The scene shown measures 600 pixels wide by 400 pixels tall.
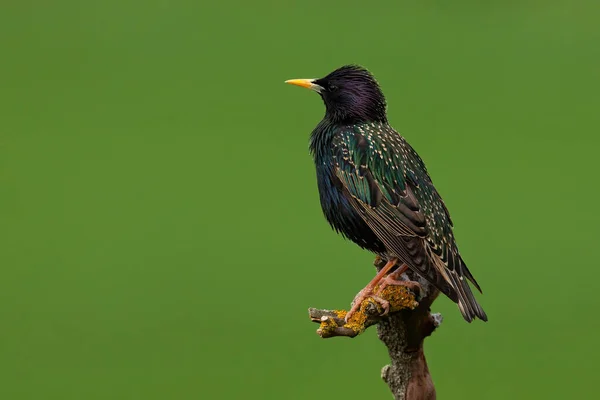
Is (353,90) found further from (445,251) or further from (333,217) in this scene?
(445,251)

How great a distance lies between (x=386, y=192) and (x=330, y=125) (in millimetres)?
604

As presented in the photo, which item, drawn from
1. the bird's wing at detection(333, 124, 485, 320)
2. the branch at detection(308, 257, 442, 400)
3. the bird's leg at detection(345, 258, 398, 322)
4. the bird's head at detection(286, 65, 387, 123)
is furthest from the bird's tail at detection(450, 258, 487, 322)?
the bird's head at detection(286, 65, 387, 123)

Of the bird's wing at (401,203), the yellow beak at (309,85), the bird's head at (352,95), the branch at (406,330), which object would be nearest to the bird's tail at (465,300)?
the bird's wing at (401,203)

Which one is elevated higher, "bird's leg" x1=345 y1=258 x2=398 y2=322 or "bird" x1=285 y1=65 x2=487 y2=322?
"bird" x1=285 y1=65 x2=487 y2=322

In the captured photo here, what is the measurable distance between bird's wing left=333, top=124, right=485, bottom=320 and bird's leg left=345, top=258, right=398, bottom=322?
224 millimetres

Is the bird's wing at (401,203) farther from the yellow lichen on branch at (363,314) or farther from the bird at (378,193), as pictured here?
the yellow lichen on branch at (363,314)

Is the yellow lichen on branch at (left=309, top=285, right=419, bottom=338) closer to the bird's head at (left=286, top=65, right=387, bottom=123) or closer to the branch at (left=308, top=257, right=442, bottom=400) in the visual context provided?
Answer: the branch at (left=308, top=257, right=442, bottom=400)

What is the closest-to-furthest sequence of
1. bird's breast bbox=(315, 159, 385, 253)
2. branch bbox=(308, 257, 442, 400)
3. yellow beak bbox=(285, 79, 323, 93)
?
branch bbox=(308, 257, 442, 400) < bird's breast bbox=(315, 159, 385, 253) < yellow beak bbox=(285, 79, 323, 93)

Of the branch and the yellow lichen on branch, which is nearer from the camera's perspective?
the yellow lichen on branch

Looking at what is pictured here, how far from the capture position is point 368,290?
3.82 m

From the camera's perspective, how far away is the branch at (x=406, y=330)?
3.72m

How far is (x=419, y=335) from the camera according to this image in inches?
150

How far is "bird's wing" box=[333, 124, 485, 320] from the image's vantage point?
3.71 metres

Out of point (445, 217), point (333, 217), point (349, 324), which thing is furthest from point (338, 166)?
point (349, 324)
